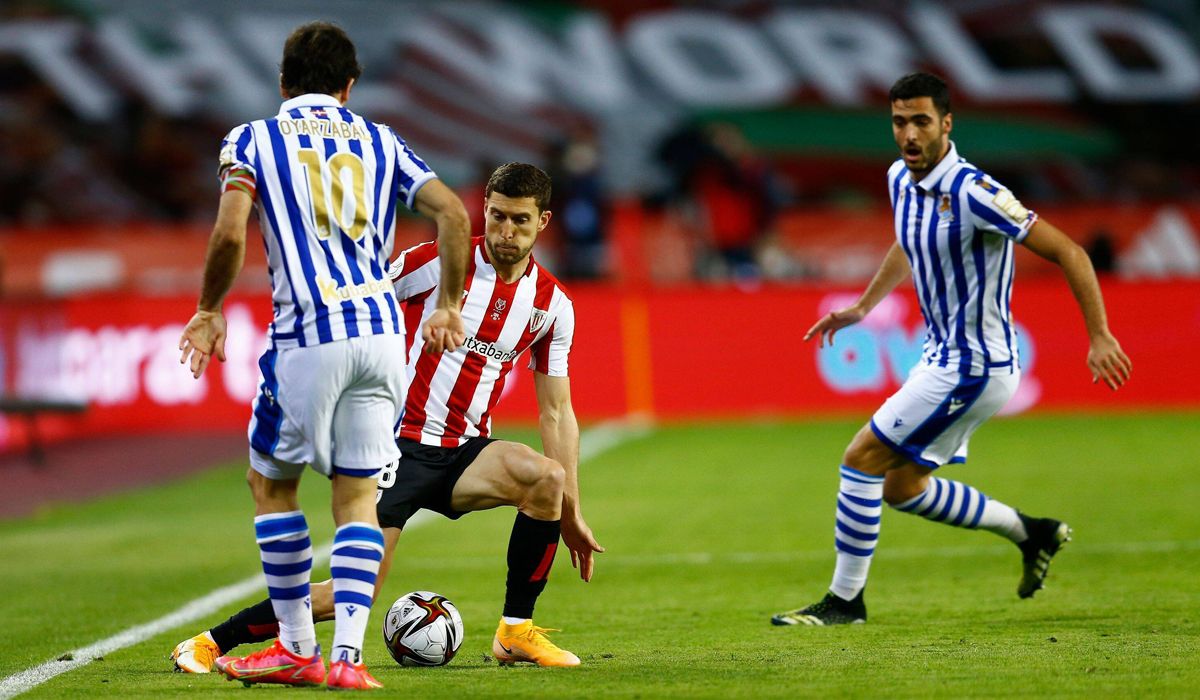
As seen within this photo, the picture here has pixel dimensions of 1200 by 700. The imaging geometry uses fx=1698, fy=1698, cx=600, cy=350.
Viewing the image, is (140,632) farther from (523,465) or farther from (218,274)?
(218,274)

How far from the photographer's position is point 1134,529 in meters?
9.27

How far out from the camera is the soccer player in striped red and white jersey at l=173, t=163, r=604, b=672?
5910 millimetres

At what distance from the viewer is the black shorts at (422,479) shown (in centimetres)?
603

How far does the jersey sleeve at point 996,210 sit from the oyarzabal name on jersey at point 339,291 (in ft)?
8.19

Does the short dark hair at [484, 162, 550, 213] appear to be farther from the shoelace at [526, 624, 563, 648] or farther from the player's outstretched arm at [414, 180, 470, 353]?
the shoelace at [526, 624, 563, 648]

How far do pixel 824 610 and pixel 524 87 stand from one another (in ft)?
54.5

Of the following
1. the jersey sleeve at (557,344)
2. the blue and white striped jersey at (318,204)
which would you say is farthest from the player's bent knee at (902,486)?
the blue and white striped jersey at (318,204)

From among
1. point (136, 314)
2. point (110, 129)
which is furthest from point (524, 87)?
point (136, 314)

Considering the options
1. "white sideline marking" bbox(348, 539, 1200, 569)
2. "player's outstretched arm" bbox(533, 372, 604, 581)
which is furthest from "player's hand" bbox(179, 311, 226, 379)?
"white sideline marking" bbox(348, 539, 1200, 569)

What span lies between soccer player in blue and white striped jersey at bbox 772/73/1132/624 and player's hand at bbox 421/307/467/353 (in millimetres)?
2251

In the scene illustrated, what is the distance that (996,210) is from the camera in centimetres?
639

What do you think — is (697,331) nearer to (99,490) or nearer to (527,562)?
(99,490)

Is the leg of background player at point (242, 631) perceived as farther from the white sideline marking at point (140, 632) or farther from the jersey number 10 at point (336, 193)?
the jersey number 10 at point (336, 193)

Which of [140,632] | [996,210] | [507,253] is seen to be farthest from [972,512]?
[140,632]
